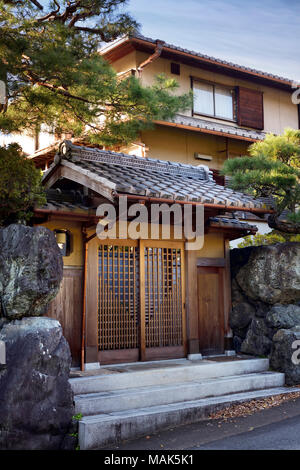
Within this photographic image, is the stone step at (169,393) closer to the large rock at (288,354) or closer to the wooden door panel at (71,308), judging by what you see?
the large rock at (288,354)

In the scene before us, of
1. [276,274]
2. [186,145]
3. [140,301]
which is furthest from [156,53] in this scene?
[140,301]

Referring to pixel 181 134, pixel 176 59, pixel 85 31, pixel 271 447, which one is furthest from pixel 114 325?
pixel 176 59

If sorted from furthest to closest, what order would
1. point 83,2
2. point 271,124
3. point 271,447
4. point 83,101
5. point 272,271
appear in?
point 271,124, point 272,271, point 83,101, point 83,2, point 271,447

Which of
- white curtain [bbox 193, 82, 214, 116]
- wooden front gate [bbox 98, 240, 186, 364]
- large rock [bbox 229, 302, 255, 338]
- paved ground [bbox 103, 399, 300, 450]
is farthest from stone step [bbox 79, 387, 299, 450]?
white curtain [bbox 193, 82, 214, 116]

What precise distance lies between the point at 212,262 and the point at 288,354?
2.78m

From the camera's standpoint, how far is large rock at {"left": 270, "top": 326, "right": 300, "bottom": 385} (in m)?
10.3

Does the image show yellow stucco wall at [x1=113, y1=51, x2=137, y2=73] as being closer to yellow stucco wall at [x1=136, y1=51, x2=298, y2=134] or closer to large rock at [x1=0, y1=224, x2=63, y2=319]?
yellow stucco wall at [x1=136, y1=51, x2=298, y2=134]

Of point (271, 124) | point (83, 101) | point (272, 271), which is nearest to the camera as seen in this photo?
point (83, 101)

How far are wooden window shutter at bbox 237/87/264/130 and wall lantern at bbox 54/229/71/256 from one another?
12.0 meters

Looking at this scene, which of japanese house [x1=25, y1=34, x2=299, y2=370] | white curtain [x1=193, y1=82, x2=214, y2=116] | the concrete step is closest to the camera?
the concrete step

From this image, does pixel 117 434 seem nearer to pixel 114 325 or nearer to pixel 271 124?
pixel 114 325

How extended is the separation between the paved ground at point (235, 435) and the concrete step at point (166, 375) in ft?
4.62

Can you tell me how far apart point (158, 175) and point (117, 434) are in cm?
599

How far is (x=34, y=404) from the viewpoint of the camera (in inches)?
264
